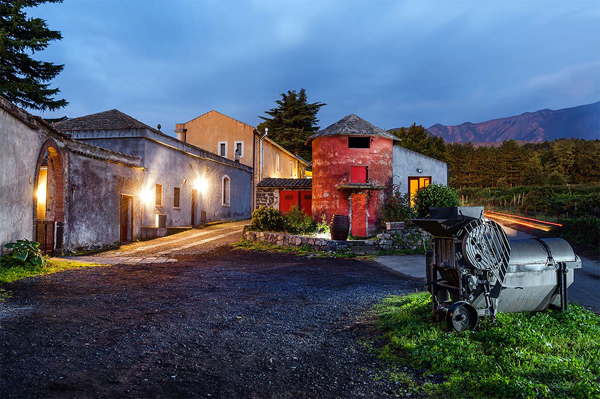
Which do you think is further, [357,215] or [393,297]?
[357,215]

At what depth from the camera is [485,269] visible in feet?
15.2

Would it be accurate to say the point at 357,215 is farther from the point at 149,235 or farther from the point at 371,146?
the point at 149,235

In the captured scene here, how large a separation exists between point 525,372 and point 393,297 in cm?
340

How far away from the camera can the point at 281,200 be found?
22766 mm

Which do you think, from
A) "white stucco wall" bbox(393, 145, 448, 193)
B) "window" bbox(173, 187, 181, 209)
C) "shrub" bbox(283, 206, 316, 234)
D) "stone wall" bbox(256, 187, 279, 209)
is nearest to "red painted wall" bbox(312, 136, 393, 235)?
"white stucco wall" bbox(393, 145, 448, 193)

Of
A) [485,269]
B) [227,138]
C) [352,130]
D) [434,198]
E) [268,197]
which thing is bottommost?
[485,269]

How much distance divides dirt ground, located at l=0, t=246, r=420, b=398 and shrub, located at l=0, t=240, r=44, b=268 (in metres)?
1.09

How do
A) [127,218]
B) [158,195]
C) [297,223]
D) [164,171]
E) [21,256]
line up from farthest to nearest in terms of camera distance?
[164,171]
[158,195]
[297,223]
[127,218]
[21,256]

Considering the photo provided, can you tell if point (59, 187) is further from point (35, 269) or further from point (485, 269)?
point (485, 269)

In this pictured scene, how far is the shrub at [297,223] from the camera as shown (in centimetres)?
1690

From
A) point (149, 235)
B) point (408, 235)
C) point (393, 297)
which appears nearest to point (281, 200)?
point (149, 235)

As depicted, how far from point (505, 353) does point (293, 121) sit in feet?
143

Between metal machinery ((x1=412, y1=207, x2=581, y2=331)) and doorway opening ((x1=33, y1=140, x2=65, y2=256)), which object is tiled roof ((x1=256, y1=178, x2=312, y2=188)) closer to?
doorway opening ((x1=33, y1=140, x2=65, y2=256))

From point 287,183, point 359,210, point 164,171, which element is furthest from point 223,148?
point 359,210
